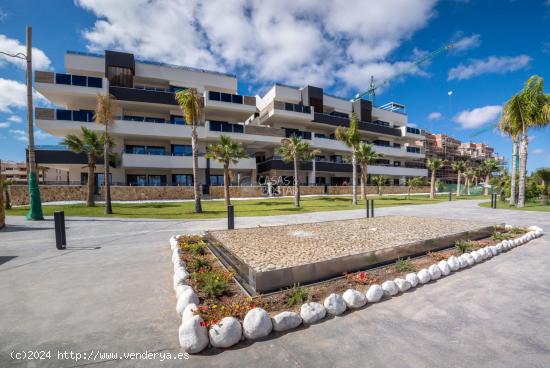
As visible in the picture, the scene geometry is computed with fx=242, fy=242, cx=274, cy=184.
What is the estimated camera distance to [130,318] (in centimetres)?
388

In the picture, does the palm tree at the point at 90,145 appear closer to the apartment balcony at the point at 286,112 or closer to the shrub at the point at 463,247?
the apartment balcony at the point at 286,112

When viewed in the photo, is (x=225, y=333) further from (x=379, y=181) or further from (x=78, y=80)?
(x=379, y=181)

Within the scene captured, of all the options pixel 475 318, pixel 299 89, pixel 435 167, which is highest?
pixel 299 89

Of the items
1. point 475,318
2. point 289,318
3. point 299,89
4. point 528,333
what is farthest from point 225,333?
point 299,89

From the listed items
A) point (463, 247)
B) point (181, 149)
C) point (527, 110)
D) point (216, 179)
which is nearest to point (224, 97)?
point (181, 149)

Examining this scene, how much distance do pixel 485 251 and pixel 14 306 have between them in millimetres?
11060

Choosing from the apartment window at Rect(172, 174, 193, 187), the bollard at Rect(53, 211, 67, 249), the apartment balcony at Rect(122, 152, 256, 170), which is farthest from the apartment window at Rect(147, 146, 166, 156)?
the bollard at Rect(53, 211, 67, 249)

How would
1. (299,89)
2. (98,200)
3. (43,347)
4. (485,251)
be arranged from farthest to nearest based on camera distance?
(299,89)
(98,200)
(485,251)
(43,347)

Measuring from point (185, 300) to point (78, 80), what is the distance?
3825cm

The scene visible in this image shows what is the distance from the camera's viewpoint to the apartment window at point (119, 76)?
32.8 metres

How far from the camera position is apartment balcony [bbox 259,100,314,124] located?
41125 millimetres

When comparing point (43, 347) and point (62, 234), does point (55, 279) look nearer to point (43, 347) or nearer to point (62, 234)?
point (43, 347)

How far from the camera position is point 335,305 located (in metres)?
4.04

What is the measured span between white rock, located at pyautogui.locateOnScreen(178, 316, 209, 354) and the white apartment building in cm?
3287
